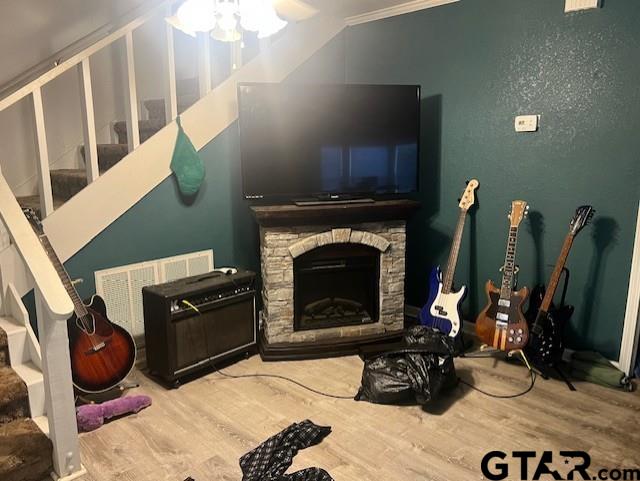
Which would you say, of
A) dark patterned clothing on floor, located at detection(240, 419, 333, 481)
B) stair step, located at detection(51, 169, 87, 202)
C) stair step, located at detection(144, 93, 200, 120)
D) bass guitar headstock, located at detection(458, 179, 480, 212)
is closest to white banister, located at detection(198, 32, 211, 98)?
stair step, located at detection(144, 93, 200, 120)

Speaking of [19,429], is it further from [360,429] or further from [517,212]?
[517,212]

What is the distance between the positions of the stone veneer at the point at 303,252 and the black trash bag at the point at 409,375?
0.69 m

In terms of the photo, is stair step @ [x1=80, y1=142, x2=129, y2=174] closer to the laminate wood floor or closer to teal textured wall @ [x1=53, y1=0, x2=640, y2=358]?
teal textured wall @ [x1=53, y1=0, x2=640, y2=358]

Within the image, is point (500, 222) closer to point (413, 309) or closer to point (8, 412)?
point (413, 309)

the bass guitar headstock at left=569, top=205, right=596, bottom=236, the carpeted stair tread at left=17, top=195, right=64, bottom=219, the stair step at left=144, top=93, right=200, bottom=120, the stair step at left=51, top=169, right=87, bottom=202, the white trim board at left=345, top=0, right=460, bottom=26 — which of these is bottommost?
the bass guitar headstock at left=569, top=205, right=596, bottom=236

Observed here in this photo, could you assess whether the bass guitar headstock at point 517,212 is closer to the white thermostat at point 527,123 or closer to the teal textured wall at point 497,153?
the teal textured wall at point 497,153

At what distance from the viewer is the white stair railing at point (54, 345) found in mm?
1963

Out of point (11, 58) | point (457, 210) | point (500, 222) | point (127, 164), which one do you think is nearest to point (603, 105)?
point (500, 222)

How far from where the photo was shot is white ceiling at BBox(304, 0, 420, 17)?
364 centimetres

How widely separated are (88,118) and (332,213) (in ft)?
4.92

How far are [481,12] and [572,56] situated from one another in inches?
27.1

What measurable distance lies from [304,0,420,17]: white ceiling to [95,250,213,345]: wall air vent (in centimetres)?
199

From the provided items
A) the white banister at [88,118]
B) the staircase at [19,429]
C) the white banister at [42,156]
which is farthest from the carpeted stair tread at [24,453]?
the white banister at [88,118]

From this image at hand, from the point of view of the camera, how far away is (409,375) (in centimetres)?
267
